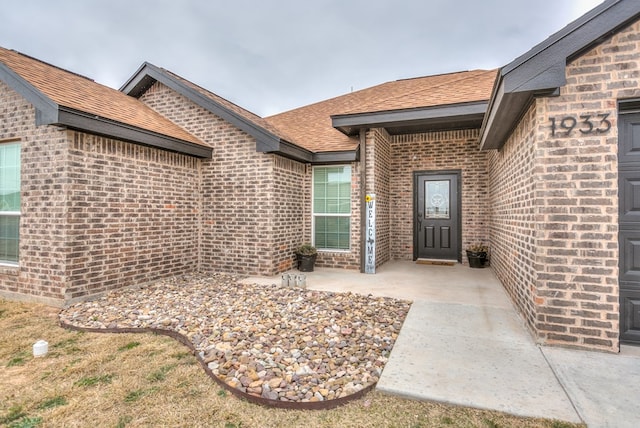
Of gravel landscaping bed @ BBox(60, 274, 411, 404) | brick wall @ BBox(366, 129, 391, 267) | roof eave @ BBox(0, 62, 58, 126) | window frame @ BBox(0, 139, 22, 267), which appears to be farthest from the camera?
brick wall @ BBox(366, 129, 391, 267)

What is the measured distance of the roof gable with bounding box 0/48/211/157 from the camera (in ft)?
14.1

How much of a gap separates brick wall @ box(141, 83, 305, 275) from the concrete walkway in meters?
3.33

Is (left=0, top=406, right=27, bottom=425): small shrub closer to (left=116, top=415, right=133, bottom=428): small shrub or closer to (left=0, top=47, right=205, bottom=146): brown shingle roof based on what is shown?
(left=116, top=415, right=133, bottom=428): small shrub

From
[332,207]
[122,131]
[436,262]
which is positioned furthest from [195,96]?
[436,262]

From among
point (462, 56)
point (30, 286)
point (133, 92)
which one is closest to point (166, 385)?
point (30, 286)

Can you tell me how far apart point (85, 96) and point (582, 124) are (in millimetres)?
7080

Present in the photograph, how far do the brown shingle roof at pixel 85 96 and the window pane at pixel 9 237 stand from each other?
2.18 metres

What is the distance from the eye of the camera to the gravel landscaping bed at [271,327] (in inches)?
95.6

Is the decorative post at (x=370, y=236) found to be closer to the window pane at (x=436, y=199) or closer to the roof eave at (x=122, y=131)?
the window pane at (x=436, y=199)

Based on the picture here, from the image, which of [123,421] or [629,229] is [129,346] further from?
[629,229]

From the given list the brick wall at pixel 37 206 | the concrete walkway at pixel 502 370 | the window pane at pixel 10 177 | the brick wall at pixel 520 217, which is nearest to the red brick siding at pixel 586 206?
the brick wall at pixel 520 217

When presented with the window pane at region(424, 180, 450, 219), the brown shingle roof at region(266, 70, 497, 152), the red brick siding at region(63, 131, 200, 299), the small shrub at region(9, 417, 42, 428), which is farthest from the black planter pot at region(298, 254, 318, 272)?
the small shrub at region(9, 417, 42, 428)

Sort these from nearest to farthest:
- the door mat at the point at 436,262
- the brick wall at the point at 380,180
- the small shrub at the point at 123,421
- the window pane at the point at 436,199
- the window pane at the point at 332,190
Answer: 1. the small shrub at the point at 123,421
2. the brick wall at the point at 380,180
3. the window pane at the point at 332,190
4. the door mat at the point at 436,262
5. the window pane at the point at 436,199

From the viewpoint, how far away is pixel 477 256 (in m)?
7.13
